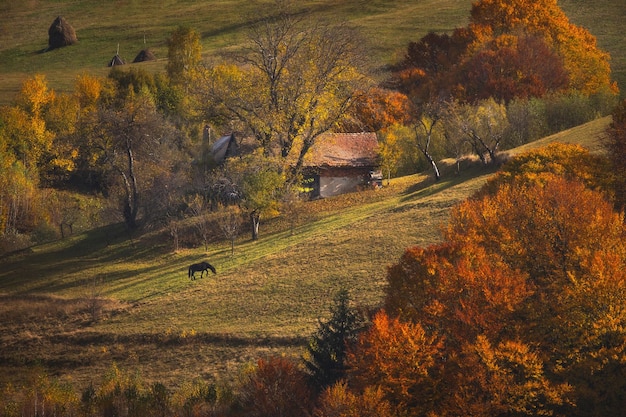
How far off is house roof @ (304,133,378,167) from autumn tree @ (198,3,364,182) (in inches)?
69.0

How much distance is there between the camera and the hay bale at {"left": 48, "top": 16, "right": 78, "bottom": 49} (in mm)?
145625

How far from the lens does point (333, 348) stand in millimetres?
37156

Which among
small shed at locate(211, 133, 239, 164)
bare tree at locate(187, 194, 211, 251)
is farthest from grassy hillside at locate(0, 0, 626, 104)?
bare tree at locate(187, 194, 211, 251)

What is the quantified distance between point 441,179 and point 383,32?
69.7 meters

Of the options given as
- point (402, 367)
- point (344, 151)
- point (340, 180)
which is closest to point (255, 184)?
point (340, 180)

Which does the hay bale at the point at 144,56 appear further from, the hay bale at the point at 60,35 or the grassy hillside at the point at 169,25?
the hay bale at the point at 60,35

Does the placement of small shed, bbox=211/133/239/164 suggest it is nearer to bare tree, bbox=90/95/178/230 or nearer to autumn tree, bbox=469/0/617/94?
bare tree, bbox=90/95/178/230

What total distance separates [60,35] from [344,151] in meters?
88.9

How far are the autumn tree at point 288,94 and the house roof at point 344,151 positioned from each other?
1.75 m

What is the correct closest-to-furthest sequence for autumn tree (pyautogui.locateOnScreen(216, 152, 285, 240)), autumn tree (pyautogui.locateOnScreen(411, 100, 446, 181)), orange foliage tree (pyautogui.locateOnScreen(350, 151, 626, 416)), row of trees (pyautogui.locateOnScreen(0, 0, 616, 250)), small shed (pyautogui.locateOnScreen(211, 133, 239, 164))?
1. orange foliage tree (pyautogui.locateOnScreen(350, 151, 626, 416))
2. autumn tree (pyautogui.locateOnScreen(216, 152, 285, 240))
3. row of trees (pyautogui.locateOnScreen(0, 0, 616, 250))
4. autumn tree (pyautogui.locateOnScreen(411, 100, 446, 181))
5. small shed (pyautogui.locateOnScreen(211, 133, 239, 164))

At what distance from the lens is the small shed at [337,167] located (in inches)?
2766

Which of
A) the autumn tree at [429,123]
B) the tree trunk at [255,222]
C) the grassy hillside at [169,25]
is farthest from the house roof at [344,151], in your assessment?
the grassy hillside at [169,25]

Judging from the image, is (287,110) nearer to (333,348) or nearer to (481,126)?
(481,126)

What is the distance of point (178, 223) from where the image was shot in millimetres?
65438
